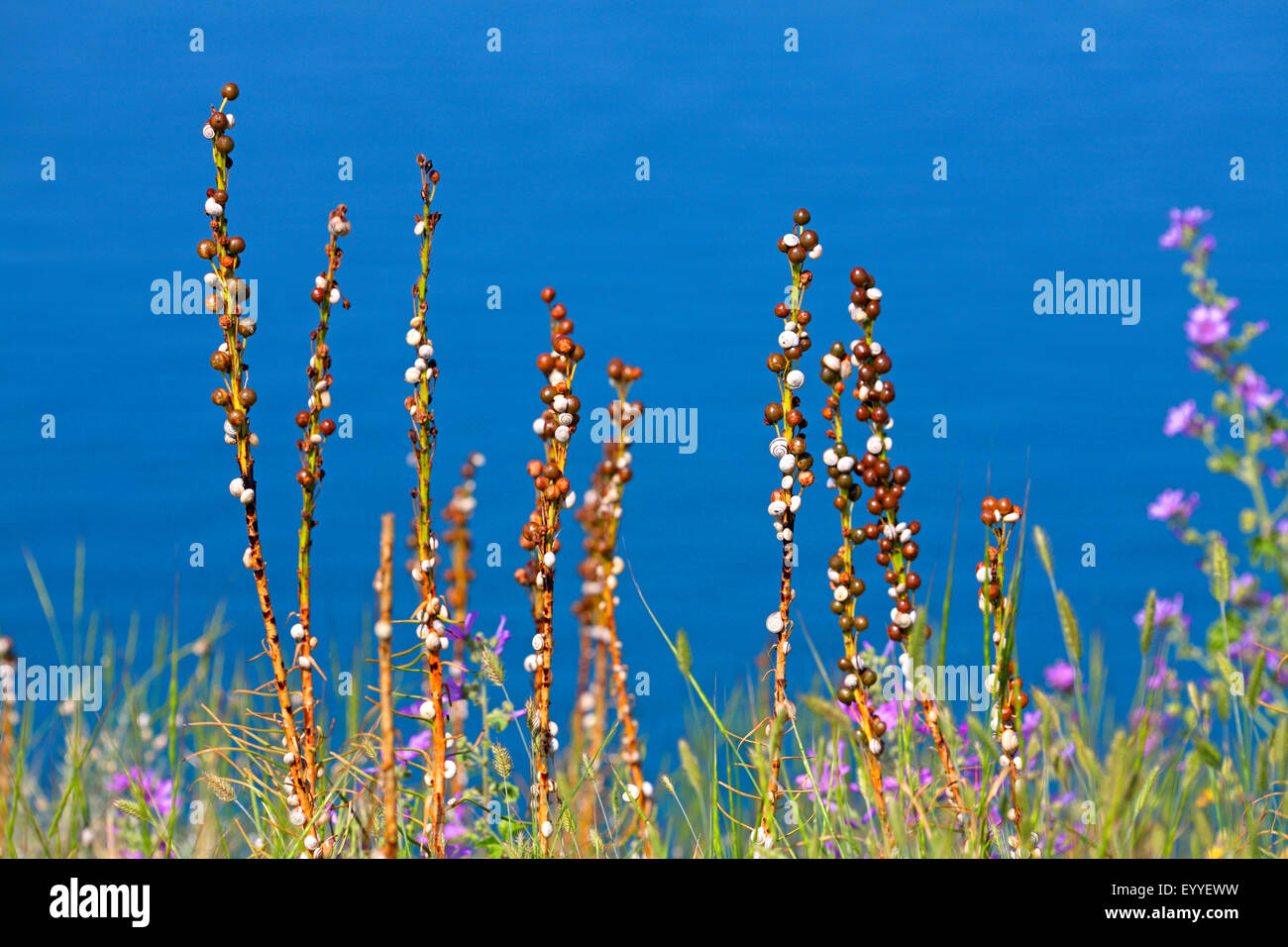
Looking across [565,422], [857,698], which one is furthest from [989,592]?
[565,422]

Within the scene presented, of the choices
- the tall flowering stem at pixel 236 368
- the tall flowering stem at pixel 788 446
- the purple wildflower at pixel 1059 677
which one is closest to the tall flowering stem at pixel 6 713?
the tall flowering stem at pixel 236 368

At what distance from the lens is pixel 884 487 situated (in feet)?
7.43

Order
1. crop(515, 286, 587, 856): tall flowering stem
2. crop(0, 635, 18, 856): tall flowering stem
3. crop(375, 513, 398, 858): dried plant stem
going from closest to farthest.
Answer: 1. crop(375, 513, 398, 858): dried plant stem
2. crop(515, 286, 587, 856): tall flowering stem
3. crop(0, 635, 18, 856): tall flowering stem

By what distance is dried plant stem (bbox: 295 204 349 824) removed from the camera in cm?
230

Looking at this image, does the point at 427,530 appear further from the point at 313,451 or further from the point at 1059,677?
the point at 1059,677

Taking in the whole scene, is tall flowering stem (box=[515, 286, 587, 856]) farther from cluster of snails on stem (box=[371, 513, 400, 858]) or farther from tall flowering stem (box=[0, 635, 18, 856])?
tall flowering stem (box=[0, 635, 18, 856])

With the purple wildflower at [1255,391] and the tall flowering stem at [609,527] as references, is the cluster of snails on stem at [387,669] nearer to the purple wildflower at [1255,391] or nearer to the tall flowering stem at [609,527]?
the tall flowering stem at [609,527]

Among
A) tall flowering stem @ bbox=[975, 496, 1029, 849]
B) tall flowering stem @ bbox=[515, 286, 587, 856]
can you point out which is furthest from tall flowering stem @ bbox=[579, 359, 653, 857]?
tall flowering stem @ bbox=[975, 496, 1029, 849]

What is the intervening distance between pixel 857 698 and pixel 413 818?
946 mm

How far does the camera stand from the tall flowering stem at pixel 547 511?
2205 mm

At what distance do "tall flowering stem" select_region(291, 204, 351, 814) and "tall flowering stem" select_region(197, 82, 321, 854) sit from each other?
39mm

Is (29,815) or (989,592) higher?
(989,592)
